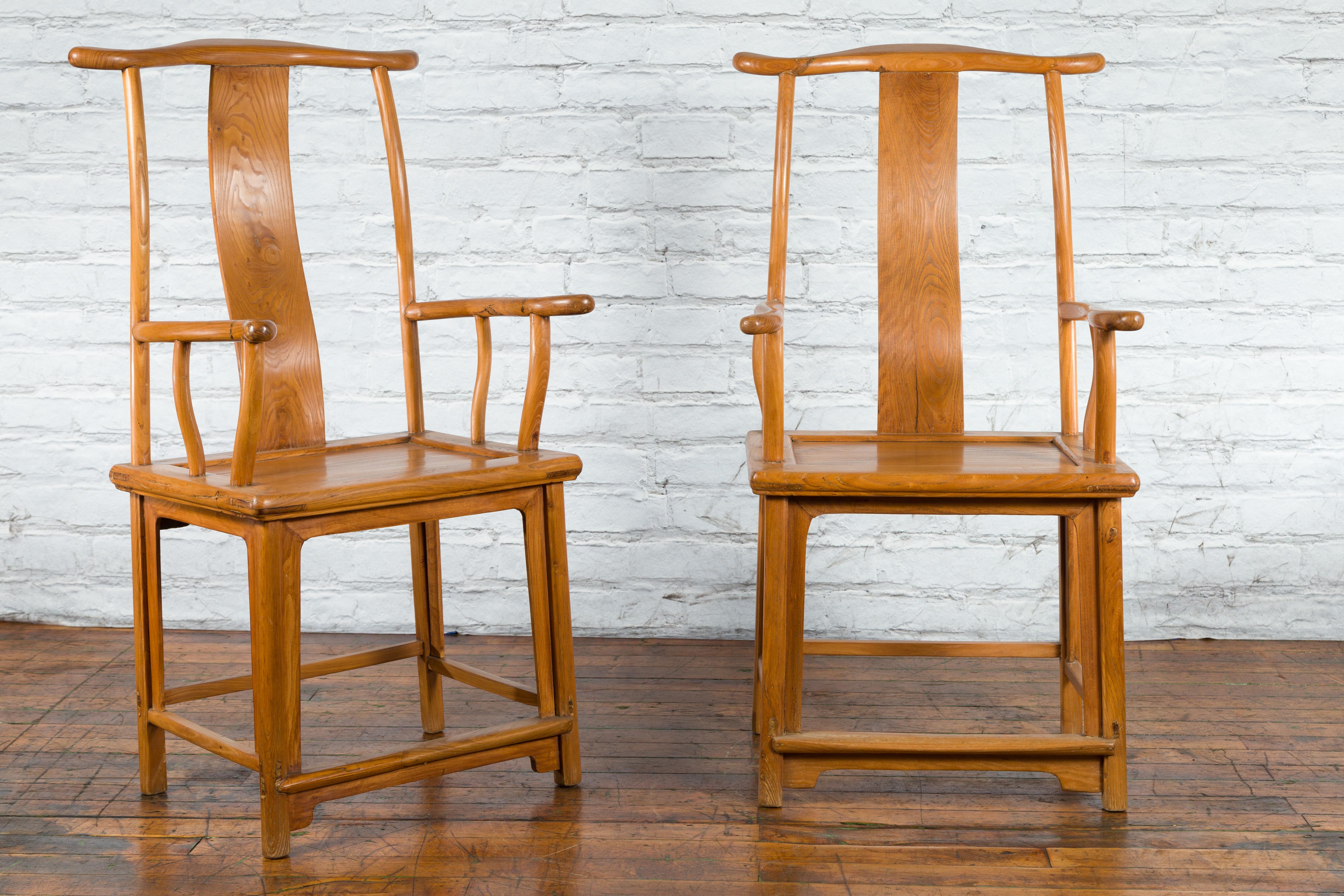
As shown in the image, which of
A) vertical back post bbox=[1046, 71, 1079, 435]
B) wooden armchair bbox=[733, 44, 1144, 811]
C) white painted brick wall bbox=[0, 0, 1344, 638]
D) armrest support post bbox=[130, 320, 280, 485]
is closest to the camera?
armrest support post bbox=[130, 320, 280, 485]

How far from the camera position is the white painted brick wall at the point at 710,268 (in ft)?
8.39

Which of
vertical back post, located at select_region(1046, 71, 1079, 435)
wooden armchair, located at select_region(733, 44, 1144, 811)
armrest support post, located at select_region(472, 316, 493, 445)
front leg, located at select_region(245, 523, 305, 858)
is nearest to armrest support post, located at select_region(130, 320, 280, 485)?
front leg, located at select_region(245, 523, 305, 858)

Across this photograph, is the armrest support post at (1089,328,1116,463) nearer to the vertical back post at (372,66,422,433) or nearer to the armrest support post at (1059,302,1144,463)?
the armrest support post at (1059,302,1144,463)

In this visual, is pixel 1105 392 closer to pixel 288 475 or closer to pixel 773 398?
pixel 773 398

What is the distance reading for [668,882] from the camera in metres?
1.63

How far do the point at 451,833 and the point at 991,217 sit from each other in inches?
61.0

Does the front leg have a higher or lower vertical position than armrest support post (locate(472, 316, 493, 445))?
lower

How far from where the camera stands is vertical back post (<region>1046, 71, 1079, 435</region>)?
6.70ft

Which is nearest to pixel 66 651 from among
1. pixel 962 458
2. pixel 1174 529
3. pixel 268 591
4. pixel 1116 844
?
pixel 268 591

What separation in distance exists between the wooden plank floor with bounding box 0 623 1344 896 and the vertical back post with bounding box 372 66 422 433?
616 millimetres

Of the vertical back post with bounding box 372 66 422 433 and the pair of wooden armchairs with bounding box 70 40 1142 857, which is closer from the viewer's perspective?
the pair of wooden armchairs with bounding box 70 40 1142 857

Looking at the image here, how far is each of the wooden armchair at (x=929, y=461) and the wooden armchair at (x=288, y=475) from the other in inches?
11.8

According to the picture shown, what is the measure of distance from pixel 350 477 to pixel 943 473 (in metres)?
0.78

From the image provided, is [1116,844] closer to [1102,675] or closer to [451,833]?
[1102,675]
